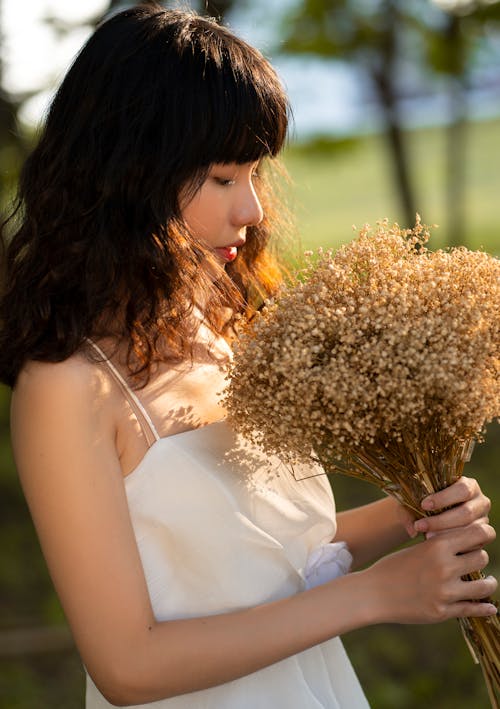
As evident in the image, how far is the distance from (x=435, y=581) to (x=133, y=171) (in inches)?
36.7

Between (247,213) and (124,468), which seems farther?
(247,213)

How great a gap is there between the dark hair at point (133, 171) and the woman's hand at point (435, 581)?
60 cm

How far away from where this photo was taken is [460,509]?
1.64m

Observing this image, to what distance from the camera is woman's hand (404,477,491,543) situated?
5.33 feet

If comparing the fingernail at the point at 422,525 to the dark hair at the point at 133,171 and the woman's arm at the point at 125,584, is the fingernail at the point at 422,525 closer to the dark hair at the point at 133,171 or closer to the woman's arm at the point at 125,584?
the woman's arm at the point at 125,584

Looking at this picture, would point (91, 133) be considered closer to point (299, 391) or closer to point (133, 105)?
point (133, 105)

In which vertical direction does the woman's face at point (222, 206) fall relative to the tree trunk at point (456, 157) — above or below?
above

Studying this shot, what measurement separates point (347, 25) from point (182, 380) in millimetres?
6338

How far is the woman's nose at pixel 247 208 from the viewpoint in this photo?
70.6 inches

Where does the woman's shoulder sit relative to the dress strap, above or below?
above

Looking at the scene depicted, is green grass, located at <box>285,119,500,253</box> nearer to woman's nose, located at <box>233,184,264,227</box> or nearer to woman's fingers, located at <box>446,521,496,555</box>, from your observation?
woman's nose, located at <box>233,184,264,227</box>

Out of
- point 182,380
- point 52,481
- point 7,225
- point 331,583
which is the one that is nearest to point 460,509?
Result: point 331,583

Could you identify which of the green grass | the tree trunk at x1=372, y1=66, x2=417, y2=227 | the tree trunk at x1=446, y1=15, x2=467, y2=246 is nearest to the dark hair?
the tree trunk at x1=372, y1=66, x2=417, y2=227

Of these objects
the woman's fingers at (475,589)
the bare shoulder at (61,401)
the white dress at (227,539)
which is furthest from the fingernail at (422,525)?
the bare shoulder at (61,401)
